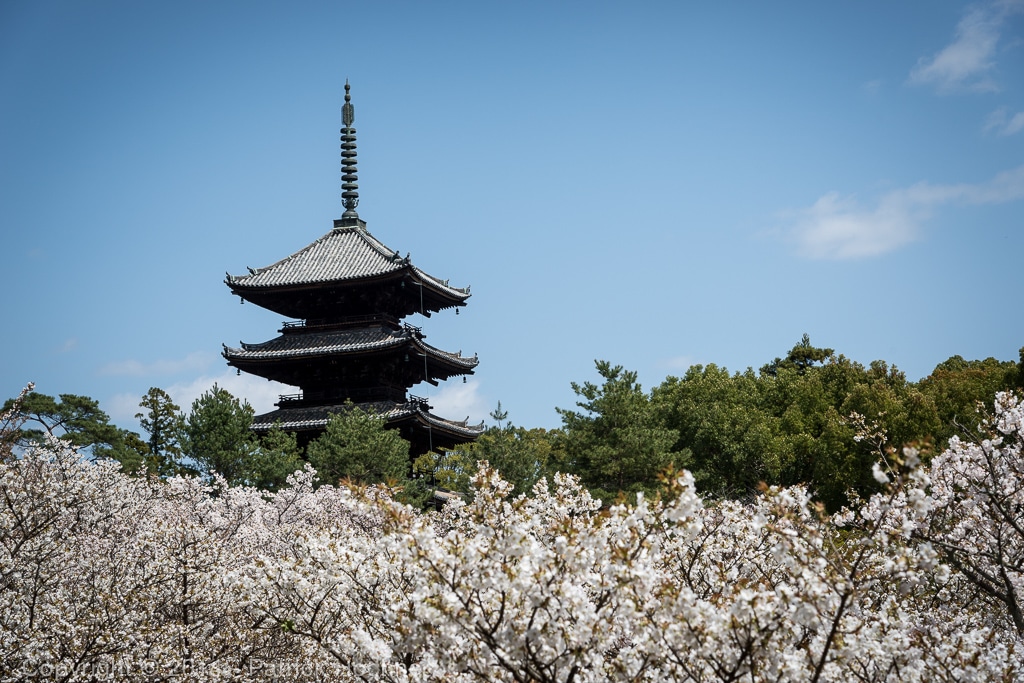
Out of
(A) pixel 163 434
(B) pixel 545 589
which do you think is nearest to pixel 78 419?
(A) pixel 163 434

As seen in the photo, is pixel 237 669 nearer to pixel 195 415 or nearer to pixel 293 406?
pixel 195 415

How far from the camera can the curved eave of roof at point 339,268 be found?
35438 millimetres

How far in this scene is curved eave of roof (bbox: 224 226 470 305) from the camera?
35.4 meters

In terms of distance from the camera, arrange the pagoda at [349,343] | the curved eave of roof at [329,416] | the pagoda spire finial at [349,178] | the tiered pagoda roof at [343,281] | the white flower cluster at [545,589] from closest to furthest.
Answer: the white flower cluster at [545,589] < the curved eave of roof at [329,416] < the pagoda at [349,343] < the tiered pagoda roof at [343,281] < the pagoda spire finial at [349,178]

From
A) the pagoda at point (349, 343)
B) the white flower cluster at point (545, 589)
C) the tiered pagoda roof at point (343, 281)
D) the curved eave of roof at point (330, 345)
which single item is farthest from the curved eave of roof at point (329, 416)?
the white flower cluster at point (545, 589)

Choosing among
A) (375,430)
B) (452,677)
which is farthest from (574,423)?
(452,677)

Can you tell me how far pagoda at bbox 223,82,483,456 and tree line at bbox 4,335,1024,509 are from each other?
175 centimetres

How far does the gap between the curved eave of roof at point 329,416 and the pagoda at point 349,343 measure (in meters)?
0.04

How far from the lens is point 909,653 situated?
7098 mm

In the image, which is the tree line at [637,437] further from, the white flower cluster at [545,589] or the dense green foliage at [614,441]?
the white flower cluster at [545,589]

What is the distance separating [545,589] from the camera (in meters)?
7.02

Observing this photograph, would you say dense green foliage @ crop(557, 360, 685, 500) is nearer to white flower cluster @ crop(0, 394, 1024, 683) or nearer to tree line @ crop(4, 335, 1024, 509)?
tree line @ crop(4, 335, 1024, 509)

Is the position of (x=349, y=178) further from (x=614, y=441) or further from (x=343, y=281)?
(x=614, y=441)

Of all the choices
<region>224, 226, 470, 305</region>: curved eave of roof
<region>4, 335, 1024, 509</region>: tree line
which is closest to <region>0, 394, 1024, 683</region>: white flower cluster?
<region>4, 335, 1024, 509</region>: tree line
